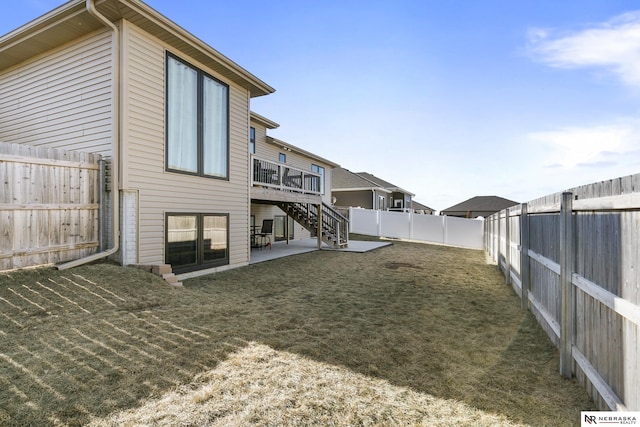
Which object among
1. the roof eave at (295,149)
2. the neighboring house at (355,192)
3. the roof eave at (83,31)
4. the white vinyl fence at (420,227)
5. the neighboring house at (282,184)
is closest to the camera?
the roof eave at (83,31)

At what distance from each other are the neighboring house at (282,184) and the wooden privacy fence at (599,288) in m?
7.83

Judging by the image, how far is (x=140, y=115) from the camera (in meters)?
6.46

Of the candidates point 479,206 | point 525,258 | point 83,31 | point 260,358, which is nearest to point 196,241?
point 83,31

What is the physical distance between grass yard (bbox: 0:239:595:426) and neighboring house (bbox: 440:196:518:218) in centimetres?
3092

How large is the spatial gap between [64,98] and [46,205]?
2.95 meters

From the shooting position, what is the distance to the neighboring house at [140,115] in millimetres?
6176

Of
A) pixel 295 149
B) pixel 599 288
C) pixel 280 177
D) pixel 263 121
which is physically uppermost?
pixel 263 121

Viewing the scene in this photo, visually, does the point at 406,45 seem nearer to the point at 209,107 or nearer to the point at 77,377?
the point at 209,107

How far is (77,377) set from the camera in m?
2.76

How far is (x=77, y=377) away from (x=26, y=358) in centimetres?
75

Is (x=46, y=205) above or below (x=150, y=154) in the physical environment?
below

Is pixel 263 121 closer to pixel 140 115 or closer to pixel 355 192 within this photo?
pixel 140 115

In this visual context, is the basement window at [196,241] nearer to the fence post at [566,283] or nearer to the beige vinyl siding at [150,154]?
A: the beige vinyl siding at [150,154]

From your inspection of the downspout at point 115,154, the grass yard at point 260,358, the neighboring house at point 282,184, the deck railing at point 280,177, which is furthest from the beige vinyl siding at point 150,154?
the neighboring house at point 282,184
